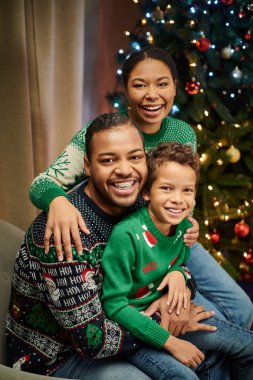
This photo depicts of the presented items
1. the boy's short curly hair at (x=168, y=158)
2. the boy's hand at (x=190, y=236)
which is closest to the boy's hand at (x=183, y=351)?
the boy's hand at (x=190, y=236)

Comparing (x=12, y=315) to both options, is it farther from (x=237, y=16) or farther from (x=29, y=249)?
(x=237, y=16)

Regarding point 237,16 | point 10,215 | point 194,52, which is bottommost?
point 10,215

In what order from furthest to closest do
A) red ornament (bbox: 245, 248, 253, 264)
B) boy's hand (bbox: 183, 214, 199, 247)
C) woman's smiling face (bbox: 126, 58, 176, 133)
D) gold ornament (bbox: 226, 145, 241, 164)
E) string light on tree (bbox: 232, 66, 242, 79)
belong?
red ornament (bbox: 245, 248, 253, 264) < gold ornament (bbox: 226, 145, 241, 164) < string light on tree (bbox: 232, 66, 242, 79) < woman's smiling face (bbox: 126, 58, 176, 133) < boy's hand (bbox: 183, 214, 199, 247)

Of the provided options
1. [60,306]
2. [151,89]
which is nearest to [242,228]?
[151,89]

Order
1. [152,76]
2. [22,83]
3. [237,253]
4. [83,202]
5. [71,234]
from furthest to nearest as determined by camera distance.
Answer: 1. [237,253]
2. [22,83]
3. [152,76]
4. [83,202]
5. [71,234]

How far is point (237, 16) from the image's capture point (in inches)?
115

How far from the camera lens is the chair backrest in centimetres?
175

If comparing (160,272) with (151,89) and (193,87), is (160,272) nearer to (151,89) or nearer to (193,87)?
(151,89)

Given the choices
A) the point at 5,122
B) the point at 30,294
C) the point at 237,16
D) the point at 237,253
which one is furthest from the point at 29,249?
the point at 237,253

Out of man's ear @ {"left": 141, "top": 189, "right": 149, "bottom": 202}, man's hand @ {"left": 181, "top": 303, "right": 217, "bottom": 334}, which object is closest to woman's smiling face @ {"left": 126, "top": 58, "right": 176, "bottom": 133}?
man's ear @ {"left": 141, "top": 189, "right": 149, "bottom": 202}

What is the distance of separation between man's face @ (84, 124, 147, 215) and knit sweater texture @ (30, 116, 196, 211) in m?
0.14

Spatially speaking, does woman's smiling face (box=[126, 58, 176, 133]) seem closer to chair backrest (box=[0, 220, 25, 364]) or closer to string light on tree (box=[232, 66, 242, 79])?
chair backrest (box=[0, 220, 25, 364])

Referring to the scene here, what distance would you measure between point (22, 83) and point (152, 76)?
990mm

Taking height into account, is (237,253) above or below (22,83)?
below
